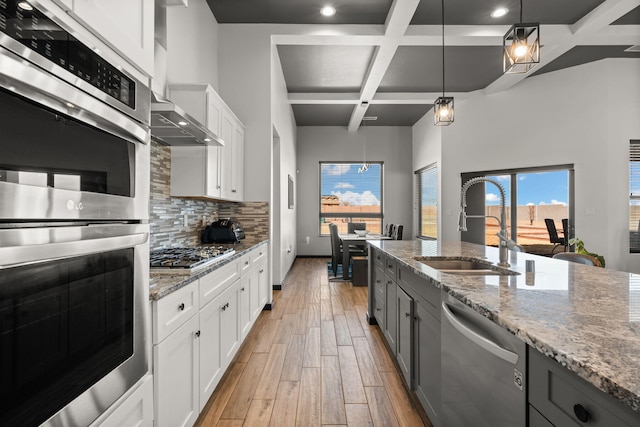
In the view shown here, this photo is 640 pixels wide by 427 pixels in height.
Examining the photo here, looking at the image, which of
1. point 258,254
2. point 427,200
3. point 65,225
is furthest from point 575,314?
point 427,200

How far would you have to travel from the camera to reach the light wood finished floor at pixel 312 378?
1840 millimetres

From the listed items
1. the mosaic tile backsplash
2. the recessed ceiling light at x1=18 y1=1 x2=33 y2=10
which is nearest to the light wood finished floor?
the mosaic tile backsplash

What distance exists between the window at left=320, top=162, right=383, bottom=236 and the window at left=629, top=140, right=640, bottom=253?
4.75m

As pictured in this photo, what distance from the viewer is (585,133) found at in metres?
5.13

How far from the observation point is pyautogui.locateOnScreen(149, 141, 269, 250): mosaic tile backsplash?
7.90 feet

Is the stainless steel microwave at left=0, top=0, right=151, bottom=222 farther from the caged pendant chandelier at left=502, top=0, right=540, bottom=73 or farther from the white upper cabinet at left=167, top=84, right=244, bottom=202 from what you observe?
the caged pendant chandelier at left=502, top=0, right=540, bottom=73

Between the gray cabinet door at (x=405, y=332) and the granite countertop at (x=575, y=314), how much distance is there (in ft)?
1.40

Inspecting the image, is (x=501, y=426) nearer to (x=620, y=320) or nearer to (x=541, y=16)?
(x=620, y=320)

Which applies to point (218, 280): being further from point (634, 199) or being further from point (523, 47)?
point (634, 199)

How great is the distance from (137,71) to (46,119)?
18.0 inches

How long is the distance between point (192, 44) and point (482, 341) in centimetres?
330

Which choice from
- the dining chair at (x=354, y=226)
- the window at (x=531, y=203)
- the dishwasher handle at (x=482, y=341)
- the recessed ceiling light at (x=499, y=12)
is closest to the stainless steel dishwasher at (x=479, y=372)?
the dishwasher handle at (x=482, y=341)

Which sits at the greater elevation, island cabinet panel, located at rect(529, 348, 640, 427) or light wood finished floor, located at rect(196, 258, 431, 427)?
island cabinet panel, located at rect(529, 348, 640, 427)

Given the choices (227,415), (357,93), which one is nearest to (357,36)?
(357,93)
